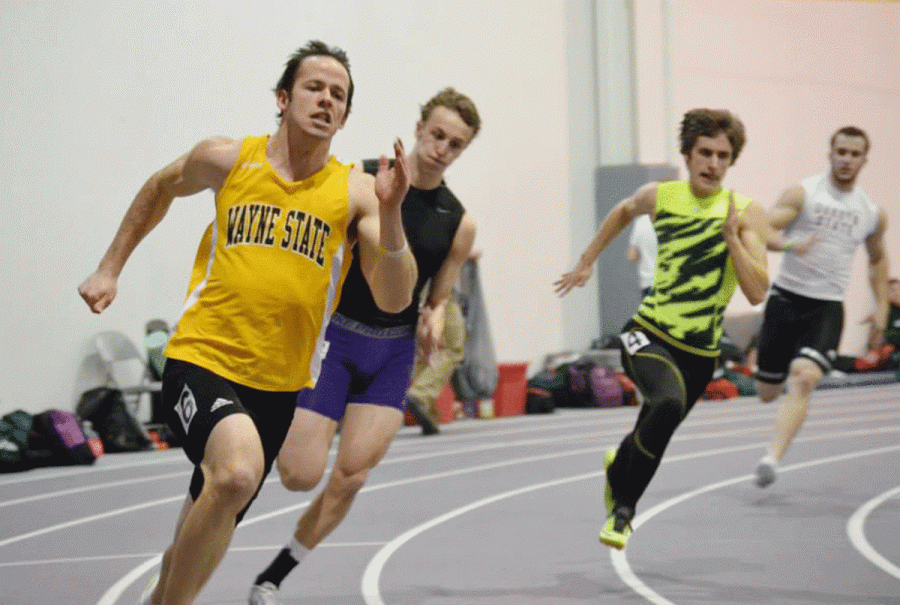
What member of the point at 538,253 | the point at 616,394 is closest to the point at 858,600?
the point at 616,394

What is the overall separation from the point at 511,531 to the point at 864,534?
171 cm

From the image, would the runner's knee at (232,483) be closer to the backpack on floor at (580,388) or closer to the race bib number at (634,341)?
the race bib number at (634,341)

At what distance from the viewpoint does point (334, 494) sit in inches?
210

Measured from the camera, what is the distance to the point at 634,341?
657cm

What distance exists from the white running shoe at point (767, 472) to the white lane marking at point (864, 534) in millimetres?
570

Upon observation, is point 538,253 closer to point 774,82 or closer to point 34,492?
point 774,82

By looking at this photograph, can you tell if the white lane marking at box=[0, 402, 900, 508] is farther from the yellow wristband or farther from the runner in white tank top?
the yellow wristband

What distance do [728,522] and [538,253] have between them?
9.50m

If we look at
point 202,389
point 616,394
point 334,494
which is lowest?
point 616,394

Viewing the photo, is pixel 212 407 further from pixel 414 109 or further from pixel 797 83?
pixel 797 83

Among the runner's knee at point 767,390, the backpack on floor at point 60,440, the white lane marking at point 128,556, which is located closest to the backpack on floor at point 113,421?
the backpack on floor at point 60,440

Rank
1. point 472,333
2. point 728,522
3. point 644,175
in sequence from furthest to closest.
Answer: point 644,175, point 472,333, point 728,522

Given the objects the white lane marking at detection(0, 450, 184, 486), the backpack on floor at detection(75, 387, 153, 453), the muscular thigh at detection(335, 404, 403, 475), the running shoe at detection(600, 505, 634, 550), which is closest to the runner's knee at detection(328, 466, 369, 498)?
the muscular thigh at detection(335, 404, 403, 475)

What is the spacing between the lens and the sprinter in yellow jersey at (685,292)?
625cm
